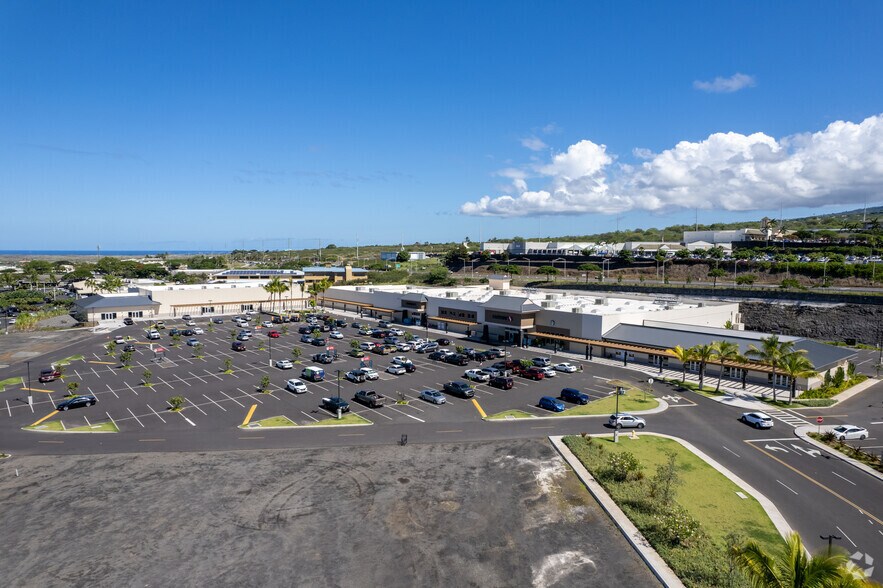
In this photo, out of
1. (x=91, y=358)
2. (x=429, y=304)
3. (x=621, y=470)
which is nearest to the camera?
(x=621, y=470)

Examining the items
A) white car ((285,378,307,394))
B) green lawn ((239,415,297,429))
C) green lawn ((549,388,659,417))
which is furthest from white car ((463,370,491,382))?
green lawn ((239,415,297,429))

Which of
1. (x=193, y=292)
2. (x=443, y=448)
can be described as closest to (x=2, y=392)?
(x=443, y=448)

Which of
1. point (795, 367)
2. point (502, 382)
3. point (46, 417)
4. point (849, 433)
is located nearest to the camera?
→ point (849, 433)

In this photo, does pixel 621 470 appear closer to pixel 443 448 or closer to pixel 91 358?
pixel 443 448

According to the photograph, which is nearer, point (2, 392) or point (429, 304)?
point (2, 392)

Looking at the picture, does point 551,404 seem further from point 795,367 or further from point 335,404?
point 795,367

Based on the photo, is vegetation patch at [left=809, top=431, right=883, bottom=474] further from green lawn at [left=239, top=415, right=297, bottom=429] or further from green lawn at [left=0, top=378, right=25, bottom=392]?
green lawn at [left=0, top=378, right=25, bottom=392]

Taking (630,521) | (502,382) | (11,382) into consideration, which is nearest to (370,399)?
(502,382)
